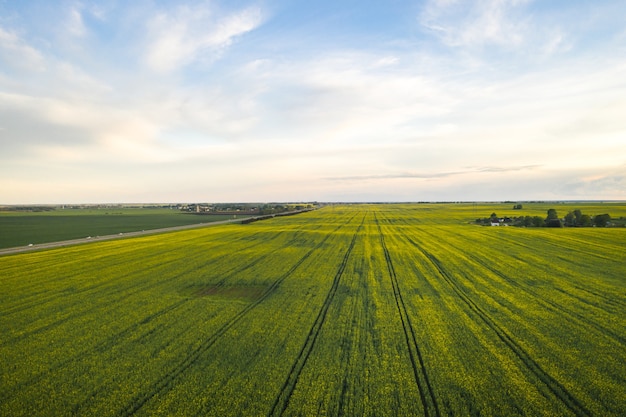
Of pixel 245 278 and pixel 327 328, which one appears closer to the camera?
pixel 327 328

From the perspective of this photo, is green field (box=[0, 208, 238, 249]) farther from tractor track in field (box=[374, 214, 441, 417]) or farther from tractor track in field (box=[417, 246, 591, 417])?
tractor track in field (box=[417, 246, 591, 417])

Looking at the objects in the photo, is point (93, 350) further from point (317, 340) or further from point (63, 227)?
point (63, 227)

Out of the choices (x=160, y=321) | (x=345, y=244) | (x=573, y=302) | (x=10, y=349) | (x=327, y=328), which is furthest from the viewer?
(x=345, y=244)

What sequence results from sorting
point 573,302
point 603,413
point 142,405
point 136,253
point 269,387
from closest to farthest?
point 603,413, point 142,405, point 269,387, point 573,302, point 136,253

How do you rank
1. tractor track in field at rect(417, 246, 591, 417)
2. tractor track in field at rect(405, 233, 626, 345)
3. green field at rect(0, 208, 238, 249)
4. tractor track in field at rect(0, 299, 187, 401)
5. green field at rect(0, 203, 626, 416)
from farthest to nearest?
green field at rect(0, 208, 238, 249) < tractor track in field at rect(405, 233, 626, 345) < tractor track in field at rect(0, 299, 187, 401) < green field at rect(0, 203, 626, 416) < tractor track in field at rect(417, 246, 591, 417)

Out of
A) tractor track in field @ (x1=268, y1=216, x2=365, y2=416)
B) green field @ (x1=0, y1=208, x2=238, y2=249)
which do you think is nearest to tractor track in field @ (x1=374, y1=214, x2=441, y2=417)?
tractor track in field @ (x1=268, y1=216, x2=365, y2=416)

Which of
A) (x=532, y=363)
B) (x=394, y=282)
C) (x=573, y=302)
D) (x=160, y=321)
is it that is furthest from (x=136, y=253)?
(x=573, y=302)

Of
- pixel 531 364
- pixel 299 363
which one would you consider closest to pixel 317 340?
pixel 299 363

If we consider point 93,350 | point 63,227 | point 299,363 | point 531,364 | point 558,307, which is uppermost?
point 63,227

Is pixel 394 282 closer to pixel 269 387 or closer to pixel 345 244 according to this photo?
pixel 269 387
